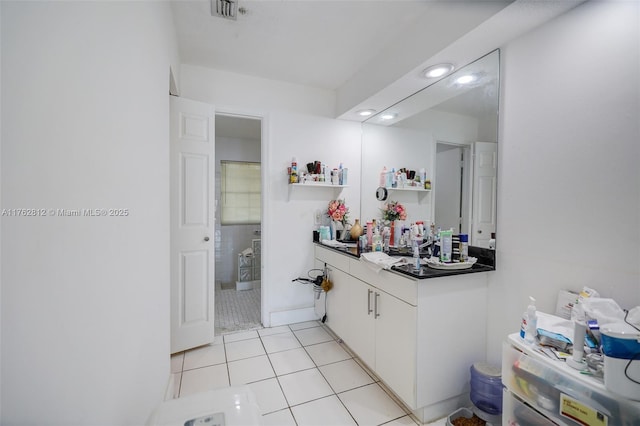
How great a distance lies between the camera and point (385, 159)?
9.37ft

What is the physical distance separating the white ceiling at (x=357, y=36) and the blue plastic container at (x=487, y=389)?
1.94 metres

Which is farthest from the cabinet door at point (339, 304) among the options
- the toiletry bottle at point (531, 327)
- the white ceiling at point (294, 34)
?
the white ceiling at point (294, 34)

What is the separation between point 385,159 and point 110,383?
8.76 feet

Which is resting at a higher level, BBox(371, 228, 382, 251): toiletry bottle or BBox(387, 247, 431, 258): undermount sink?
BBox(371, 228, 382, 251): toiletry bottle

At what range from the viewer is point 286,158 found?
2891mm

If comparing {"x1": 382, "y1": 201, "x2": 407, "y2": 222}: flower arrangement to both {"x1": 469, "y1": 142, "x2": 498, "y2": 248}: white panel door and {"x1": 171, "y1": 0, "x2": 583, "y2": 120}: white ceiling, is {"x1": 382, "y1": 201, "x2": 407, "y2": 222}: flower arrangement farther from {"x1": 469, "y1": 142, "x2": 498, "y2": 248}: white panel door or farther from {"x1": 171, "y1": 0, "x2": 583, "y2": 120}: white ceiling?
{"x1": 171, "y1": 0, "x2": 583, "y2": 120}: white ceiling

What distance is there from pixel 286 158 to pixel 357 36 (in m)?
1.29

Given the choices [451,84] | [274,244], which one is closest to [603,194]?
[451,84]

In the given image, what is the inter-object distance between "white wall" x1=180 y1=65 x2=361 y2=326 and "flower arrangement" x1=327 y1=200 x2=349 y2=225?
0.40ft

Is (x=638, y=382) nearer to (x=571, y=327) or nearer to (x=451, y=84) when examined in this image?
(x=571, y=327)

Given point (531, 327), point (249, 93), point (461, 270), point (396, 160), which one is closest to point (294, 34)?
point (249, 93)

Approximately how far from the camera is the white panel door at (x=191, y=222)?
7.45 ft

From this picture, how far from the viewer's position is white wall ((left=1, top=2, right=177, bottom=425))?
54 cm

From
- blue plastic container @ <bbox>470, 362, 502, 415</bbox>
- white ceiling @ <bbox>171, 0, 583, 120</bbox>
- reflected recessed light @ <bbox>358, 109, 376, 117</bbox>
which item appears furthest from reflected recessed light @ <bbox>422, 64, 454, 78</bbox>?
blue plastic container @ <bbox>470, 362, 502, 415</bbox>
